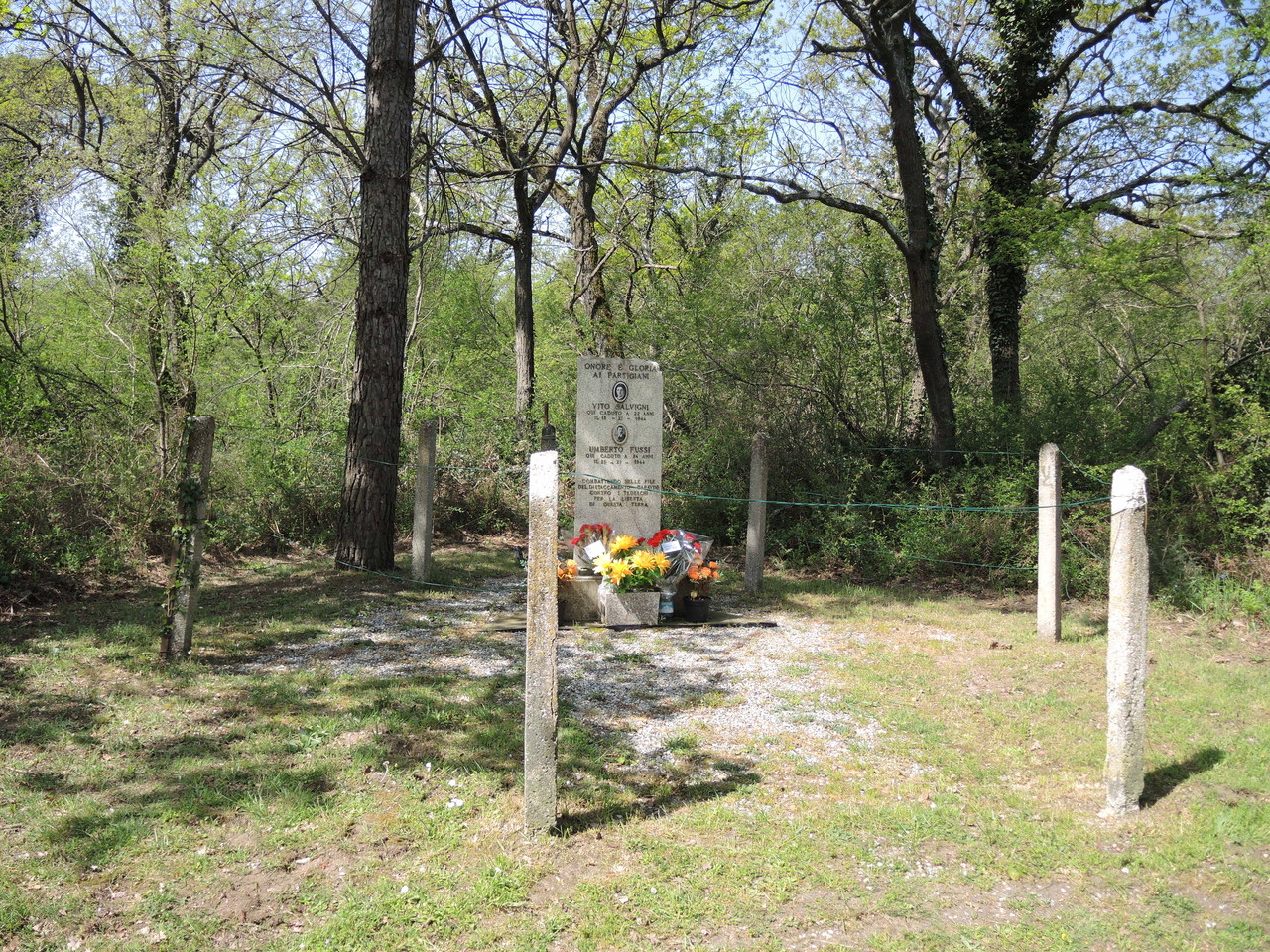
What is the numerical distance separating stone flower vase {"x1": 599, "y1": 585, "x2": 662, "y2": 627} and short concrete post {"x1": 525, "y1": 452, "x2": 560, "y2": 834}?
3983 mm

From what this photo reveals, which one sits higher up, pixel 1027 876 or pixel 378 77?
pixel 378 77

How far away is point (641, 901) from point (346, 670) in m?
3.42

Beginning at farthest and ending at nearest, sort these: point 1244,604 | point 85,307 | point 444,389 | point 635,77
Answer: point 444,389, point 635,77, point 85,307, point 1244,604

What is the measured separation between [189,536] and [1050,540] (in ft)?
22.4

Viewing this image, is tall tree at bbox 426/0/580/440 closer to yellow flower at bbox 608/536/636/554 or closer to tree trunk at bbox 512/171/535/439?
tree trunk at bbox 512/171/535/439

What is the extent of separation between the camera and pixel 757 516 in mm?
9164

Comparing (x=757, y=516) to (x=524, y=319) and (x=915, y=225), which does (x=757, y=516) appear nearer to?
(x=915, y=225)

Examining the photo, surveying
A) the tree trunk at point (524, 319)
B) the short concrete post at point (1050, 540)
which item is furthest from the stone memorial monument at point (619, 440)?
the tree trunk at point (524, 319)

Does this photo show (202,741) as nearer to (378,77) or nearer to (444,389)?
(378,77)

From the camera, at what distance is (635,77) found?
12906 millimetres

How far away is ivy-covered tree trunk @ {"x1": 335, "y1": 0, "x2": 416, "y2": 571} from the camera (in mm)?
8797

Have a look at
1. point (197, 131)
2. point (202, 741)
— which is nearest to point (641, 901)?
point (202, 741)

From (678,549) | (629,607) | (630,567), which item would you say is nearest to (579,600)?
(629,607)

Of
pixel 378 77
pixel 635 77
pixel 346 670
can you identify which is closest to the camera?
pixel 346 670
